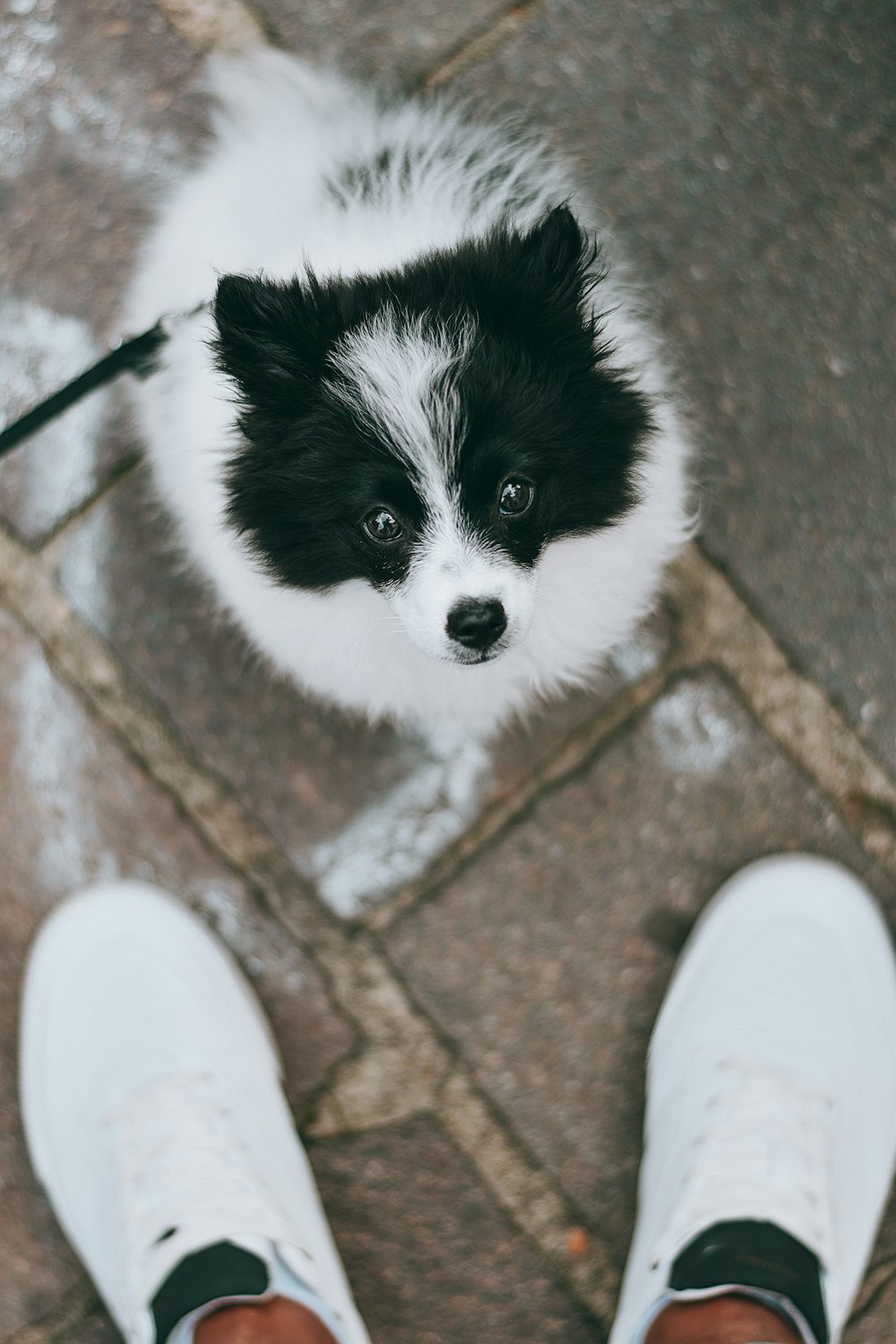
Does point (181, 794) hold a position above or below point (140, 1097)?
above

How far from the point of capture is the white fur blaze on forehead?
4.33ft

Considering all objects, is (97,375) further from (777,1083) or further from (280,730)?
(777,1083)

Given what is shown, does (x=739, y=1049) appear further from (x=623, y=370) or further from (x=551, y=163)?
(x=551, y=163)

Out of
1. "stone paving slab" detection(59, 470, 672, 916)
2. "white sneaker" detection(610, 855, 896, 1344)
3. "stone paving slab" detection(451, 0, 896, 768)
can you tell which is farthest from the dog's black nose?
"white sneaker" detection(610, 855, 896, 1344)

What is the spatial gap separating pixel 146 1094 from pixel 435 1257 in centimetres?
64

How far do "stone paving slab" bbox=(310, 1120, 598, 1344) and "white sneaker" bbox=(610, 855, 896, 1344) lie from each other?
17 cm

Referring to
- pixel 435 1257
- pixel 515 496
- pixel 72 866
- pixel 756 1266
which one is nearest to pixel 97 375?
pixel 515 496

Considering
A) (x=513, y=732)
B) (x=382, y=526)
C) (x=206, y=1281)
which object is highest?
(x=382, y=526)

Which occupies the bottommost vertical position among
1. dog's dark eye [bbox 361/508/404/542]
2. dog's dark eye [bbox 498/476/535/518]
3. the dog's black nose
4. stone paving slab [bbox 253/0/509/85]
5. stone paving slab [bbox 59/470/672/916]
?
stone paving slab [bbox 59/470/672/916]

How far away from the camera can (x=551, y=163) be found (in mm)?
1991

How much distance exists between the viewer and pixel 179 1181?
6.45ft

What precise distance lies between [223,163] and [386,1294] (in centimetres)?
209

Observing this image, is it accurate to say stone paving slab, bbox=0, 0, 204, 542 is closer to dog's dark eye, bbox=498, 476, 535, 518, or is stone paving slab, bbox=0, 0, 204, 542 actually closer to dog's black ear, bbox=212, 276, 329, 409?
Result: dog's black ear, bbox=212, 276, 329, 409

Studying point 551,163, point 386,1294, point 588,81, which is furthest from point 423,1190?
point 588,81
